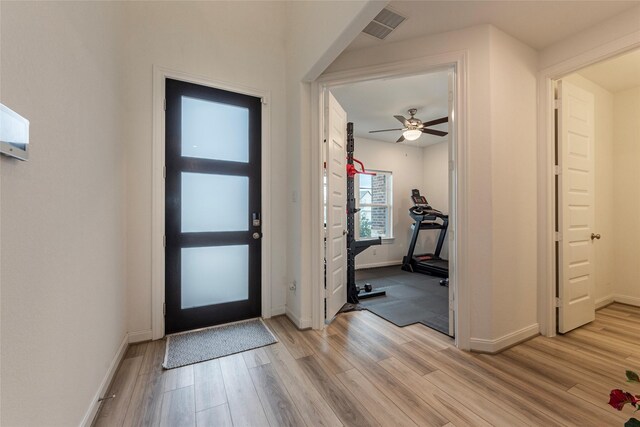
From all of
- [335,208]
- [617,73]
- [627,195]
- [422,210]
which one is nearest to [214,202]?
[335,208]

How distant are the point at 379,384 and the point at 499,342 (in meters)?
1.21

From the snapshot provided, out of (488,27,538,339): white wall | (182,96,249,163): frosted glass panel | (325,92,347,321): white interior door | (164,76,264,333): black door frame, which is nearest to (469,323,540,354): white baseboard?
(488,27,538,339): white wall

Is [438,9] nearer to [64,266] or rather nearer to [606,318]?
[64,266]

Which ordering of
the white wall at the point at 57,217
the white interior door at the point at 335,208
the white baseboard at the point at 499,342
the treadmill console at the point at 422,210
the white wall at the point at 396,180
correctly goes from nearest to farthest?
the white wall at the point at 57,217 < the white baseboard at the point at 499,342 < the white interior door at the point at 335,208 < the treadmill console at the point at 422,210 < the white wall at the point at 396,180

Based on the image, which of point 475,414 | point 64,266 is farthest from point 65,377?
point 475,414

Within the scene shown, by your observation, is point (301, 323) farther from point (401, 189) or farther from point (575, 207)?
point (401, 189)

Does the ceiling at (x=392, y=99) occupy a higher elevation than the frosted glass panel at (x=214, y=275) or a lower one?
higher

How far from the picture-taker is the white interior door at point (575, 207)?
95.5 inches

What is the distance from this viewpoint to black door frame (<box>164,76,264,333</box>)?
235 centimetres

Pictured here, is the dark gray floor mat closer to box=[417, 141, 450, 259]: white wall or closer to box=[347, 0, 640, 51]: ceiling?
box=[417, 141, 450, 259]: white wall

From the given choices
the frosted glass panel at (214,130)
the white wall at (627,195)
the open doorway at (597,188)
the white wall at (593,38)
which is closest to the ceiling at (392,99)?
the white wall at (593,38)

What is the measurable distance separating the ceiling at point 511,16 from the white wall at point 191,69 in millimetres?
1159

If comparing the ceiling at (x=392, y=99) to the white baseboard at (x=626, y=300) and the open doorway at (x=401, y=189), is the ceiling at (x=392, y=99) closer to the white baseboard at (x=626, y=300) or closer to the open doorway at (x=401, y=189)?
the open doorway at (x=401, y=189)

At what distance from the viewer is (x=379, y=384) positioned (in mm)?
1702
